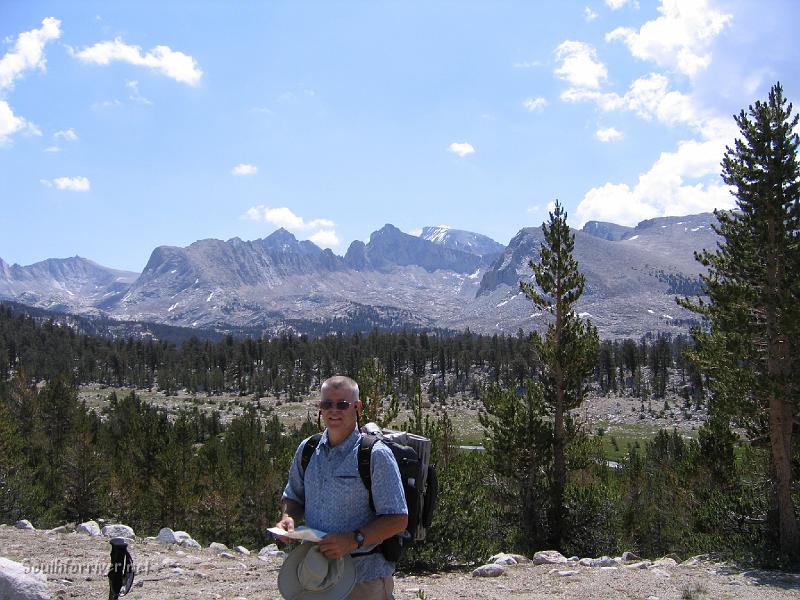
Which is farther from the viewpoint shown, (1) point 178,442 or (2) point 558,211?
(1) point 178,442

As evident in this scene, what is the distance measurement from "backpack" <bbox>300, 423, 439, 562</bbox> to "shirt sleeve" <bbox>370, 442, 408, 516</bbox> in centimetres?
7

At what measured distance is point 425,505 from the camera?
5492 mm

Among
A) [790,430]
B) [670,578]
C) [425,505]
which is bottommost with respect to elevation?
[670,578]

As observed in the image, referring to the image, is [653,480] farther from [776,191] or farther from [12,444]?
[12,444]

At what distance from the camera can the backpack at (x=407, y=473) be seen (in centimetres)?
488

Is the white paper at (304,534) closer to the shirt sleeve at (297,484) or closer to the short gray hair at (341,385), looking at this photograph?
the shirt sleeve at (297,484)

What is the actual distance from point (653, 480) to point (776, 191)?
32.2 m

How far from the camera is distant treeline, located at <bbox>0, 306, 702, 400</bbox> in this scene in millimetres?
147750

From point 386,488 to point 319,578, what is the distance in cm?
86

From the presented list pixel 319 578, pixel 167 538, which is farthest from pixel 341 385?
pixel 167 538

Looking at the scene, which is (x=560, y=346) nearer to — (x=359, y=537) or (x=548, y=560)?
(x=548, y=560)

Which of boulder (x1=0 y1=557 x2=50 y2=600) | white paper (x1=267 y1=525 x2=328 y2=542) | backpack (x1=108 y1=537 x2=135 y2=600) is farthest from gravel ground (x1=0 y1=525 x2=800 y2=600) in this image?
white paper (x1=267 y1=525 x2=328 y2=542)

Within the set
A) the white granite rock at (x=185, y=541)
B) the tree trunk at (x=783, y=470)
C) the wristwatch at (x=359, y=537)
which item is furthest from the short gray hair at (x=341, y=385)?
the tree trunk at (x=783, y=470)

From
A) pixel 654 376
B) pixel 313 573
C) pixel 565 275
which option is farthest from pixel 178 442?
pixel 654 376
